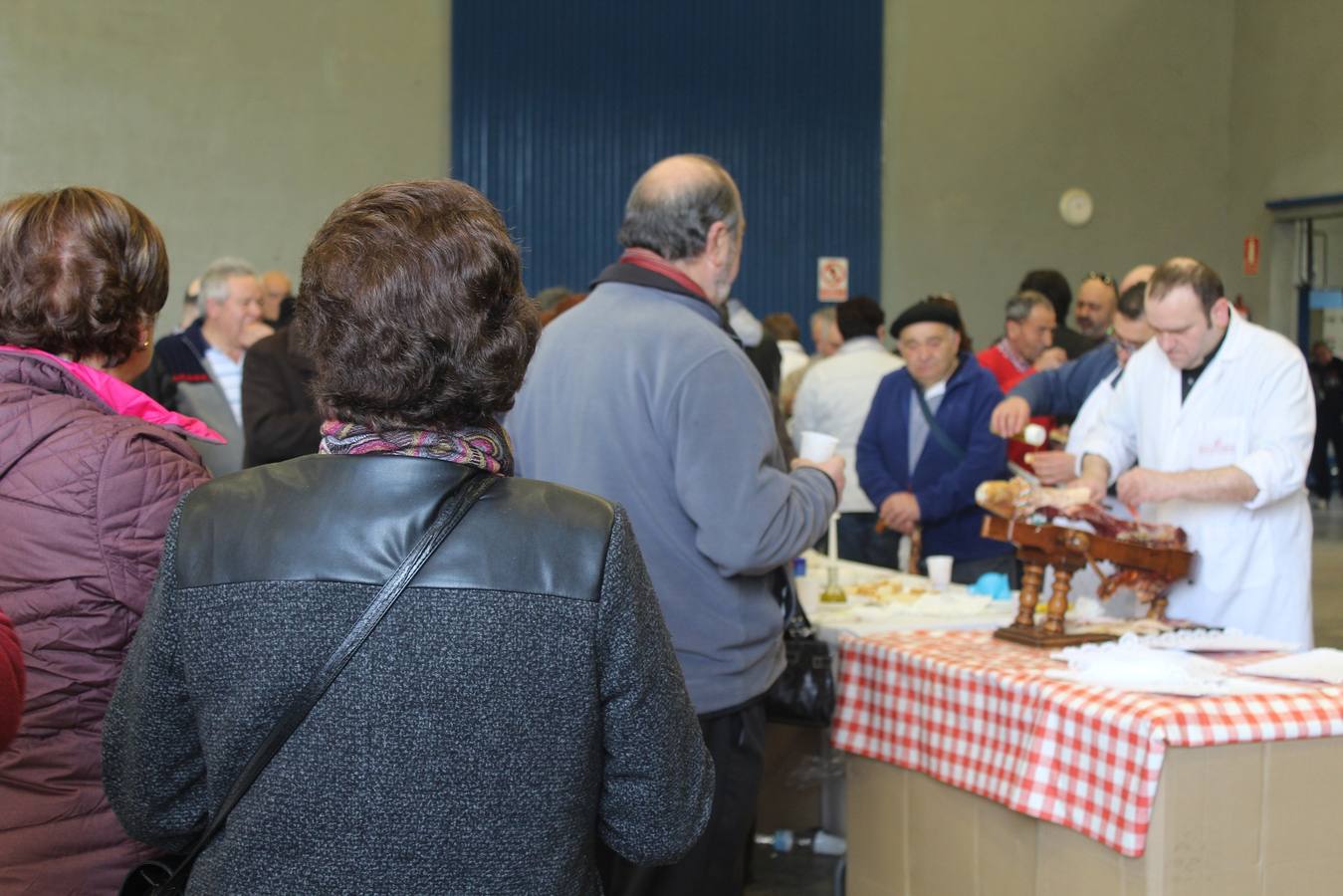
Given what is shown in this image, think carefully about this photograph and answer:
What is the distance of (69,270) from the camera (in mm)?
1746

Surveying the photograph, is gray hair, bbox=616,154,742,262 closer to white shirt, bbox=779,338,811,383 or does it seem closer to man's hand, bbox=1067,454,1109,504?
man's hand, bbox=1067,454,1109,504

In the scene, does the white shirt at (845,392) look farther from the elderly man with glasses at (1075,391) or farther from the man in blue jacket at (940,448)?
the elderly man with glasses at (1075,391)

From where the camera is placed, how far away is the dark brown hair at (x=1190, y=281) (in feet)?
10.5

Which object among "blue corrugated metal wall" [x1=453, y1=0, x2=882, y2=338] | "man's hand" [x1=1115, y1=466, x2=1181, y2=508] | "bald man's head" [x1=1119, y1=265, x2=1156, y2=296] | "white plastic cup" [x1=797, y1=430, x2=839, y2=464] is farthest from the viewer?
"blue corrugated metal wall" [x1=453, y1=0, x2=882, y2=338]

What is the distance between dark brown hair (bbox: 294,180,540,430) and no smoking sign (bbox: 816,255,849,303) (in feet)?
32.4

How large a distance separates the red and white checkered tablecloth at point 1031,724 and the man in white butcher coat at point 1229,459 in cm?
59

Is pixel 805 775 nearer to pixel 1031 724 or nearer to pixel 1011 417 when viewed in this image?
pixel 1011 417

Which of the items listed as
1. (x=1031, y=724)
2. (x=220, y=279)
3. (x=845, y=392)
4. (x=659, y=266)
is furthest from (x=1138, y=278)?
(x=220, y=279)

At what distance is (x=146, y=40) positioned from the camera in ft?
29.6

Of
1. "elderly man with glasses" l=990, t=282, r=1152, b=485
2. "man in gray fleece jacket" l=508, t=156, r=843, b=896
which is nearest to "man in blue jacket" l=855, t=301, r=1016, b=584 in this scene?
"elderly man with glasses" l=990, t=282, r=1152, b=485

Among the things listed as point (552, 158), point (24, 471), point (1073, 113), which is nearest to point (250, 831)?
point (24, 471)

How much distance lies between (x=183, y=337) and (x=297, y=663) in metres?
3.77

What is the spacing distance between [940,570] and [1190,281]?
108 cm

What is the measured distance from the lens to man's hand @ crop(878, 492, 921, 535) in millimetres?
4559
